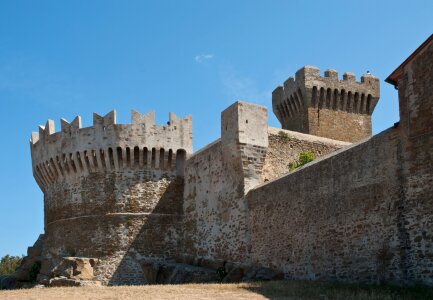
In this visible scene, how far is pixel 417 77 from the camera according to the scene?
43.3 ft

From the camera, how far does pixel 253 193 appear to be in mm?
18312

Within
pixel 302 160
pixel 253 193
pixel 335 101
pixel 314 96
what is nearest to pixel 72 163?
pixel 253 193

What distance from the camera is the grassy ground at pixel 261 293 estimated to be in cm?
1155

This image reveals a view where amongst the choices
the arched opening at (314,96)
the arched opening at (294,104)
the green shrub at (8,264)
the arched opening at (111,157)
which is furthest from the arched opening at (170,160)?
the green shrub at (8,264)

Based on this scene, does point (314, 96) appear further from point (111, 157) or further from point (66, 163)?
point (66, 163)

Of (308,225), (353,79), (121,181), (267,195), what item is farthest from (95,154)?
(353,79)

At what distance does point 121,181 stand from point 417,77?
13183mm

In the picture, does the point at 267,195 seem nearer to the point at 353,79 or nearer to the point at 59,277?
the point at 59,277

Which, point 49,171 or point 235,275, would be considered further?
point 49,171

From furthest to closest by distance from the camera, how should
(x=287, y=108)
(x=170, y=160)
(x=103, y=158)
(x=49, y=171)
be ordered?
(x=287, y=108) → (x=49, y=171) → (x=170, y=160) → (x=103, y=158)

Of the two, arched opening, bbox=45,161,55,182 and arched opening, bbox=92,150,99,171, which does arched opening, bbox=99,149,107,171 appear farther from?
arched opening, bbox=45,161,55,182

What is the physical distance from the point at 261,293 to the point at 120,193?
37.7 feet

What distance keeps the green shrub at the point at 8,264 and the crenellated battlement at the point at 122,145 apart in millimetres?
30583

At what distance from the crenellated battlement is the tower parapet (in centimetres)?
584
